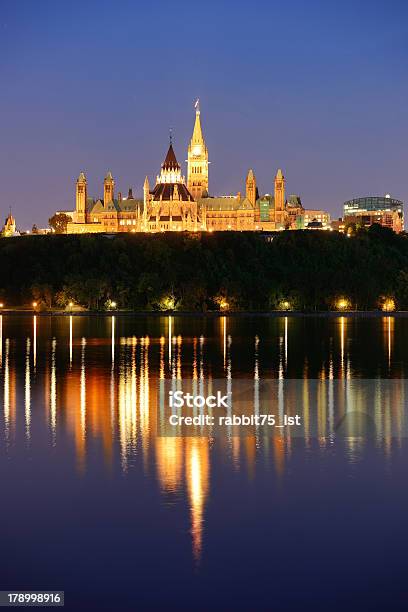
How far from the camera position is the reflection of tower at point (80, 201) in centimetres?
18238

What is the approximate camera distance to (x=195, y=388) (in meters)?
37.8

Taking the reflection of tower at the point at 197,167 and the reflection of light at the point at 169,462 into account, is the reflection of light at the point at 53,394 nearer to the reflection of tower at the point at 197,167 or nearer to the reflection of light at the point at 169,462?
the reflection of light at the point at 169,462

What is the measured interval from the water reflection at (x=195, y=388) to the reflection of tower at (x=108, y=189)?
10250 cm

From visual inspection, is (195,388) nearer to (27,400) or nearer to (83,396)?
(83,396)

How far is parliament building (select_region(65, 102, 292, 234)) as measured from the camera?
16862 centimetres

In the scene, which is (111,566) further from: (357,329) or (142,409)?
(357,329)

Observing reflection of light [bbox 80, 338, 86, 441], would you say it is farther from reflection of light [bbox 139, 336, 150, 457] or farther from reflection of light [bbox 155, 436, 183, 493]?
reflection of light [bbox 155, 436, 183, 493]

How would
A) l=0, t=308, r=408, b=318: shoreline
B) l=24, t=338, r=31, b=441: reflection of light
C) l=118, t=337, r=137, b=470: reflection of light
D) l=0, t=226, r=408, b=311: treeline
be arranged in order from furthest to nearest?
l=0, t=226, r=408, b=311: treeline, l=0, t=308, r=408, b=318: shoreline, l=24, t=338, r=31, b=441: reflection of light, l=118, t=337, r=137, b=470: reflection of light

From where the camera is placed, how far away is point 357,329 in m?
83.8

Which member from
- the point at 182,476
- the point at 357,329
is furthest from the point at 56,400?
the point at 357,329

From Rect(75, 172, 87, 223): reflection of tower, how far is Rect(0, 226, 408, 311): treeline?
126 ft

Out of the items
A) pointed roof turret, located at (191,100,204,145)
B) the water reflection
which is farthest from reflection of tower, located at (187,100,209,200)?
the water reflection

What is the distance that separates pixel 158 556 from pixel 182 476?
5.34 m

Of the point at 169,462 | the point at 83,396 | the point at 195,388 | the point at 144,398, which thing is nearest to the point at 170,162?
the point at 195,388
